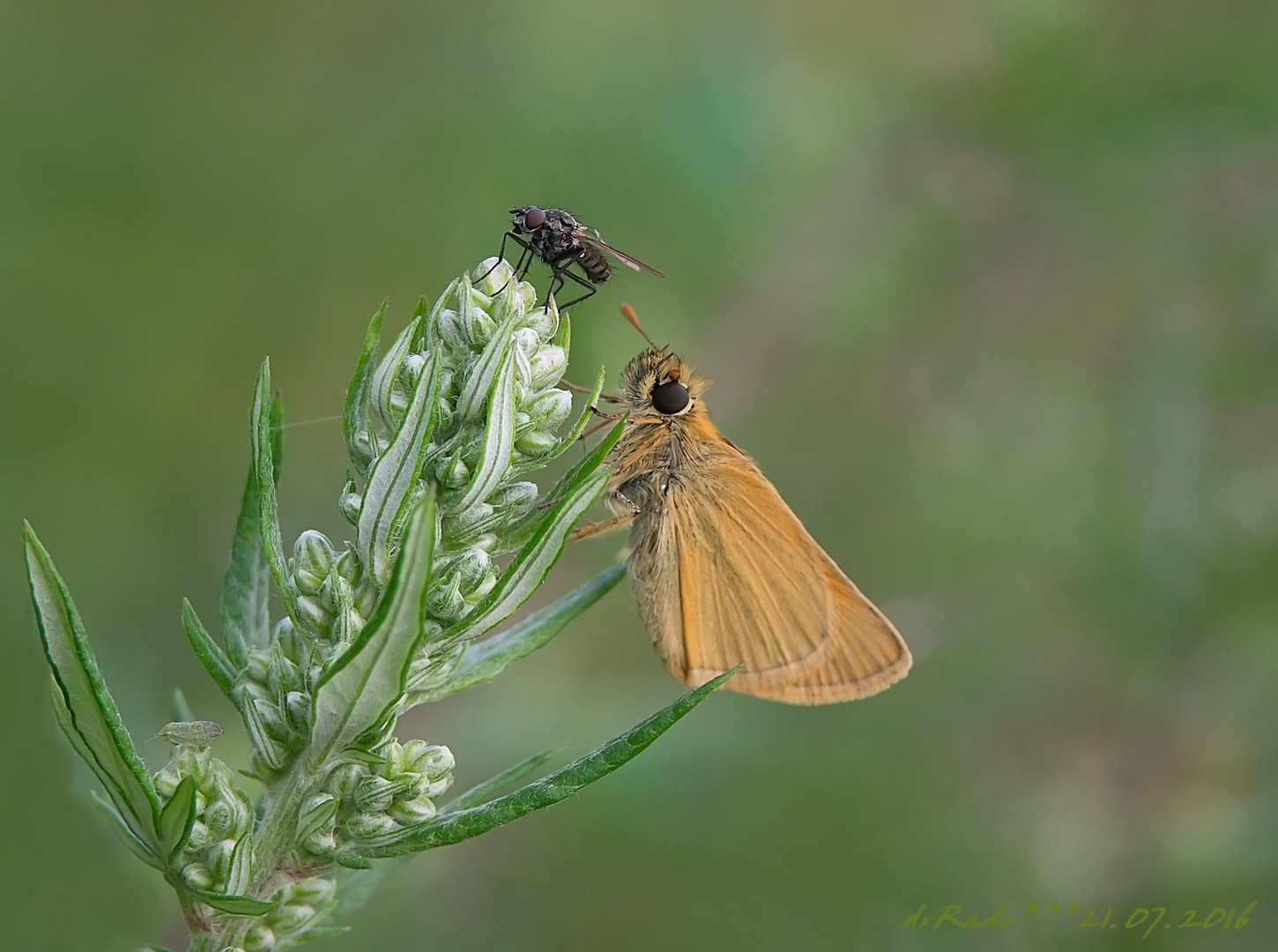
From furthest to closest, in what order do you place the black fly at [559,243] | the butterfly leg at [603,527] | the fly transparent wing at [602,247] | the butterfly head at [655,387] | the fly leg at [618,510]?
the butterfly head at [655,387], the fly leg at [618,510], the butterfly leg at [603,527], the fly transparent wing at [602,247], the black fly at [559,243]

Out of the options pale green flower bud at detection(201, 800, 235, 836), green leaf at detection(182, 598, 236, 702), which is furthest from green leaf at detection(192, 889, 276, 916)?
green leaf at detection(182, 598, 236, 702)

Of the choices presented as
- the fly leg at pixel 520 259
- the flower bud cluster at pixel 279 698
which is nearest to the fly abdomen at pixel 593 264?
the fly leg at pixel 520 259

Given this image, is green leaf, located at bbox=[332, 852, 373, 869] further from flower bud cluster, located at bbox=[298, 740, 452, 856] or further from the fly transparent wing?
the fly transparent wing

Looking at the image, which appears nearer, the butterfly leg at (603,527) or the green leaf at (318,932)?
the green leaf at (318,932)

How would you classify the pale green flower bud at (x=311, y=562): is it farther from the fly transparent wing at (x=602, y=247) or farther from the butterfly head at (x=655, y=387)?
the butterfly head at (x=655, y=387)

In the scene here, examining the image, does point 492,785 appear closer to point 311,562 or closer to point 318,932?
point 318,932

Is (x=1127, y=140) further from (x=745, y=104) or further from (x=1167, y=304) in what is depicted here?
(x=745, y=104)

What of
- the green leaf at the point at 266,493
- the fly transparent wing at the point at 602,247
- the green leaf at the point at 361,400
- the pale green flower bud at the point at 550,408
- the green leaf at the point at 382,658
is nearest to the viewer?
the green leaf at the point at 382,658

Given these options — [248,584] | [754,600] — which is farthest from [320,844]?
[754,600]
